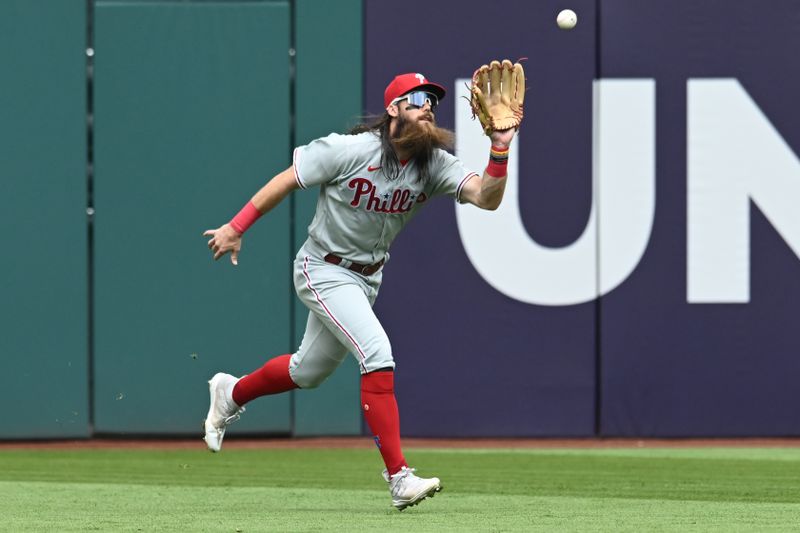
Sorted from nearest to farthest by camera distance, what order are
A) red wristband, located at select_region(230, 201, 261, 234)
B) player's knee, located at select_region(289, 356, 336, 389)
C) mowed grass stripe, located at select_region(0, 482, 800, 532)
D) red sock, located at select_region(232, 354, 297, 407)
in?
mowed grass stripe, located at select_region(0, 482, 800, 532), red wristband, located at select_region(230, 201, 261, 234), player's knee, located at select_region(289, 356, 336, 389), red sock, located at select_region(232, 354, 297, 407)

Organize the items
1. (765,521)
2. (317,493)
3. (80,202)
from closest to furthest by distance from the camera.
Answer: (765,521), (317,493), (80,202)

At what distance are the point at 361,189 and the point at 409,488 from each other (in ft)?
4.10

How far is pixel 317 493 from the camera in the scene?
6.88 meters

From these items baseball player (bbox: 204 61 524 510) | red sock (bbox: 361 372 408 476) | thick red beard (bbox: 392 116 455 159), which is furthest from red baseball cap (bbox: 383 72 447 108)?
red sock (bbox: 361 372 408 476)

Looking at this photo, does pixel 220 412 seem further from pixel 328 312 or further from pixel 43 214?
pixel 43 214

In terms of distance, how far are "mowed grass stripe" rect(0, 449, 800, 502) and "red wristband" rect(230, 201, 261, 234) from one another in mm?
1855

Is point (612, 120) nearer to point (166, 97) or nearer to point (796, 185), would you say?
point (796, 185)

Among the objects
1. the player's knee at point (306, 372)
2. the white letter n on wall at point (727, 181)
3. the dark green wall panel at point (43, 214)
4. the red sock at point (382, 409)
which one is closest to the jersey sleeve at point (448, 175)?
the red sock at point (382, 409)

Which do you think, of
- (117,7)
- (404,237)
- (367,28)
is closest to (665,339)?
(404,237)

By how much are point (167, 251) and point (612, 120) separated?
312 cm

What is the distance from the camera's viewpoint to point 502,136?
5.88 metres

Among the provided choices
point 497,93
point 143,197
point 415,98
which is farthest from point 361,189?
point 143,197

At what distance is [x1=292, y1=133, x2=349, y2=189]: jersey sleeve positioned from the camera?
602cm

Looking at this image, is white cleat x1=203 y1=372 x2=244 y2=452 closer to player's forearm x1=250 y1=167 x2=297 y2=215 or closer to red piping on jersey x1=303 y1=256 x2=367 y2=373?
red piping on jersey x1=303 y1=256 x2=367 y2=373
